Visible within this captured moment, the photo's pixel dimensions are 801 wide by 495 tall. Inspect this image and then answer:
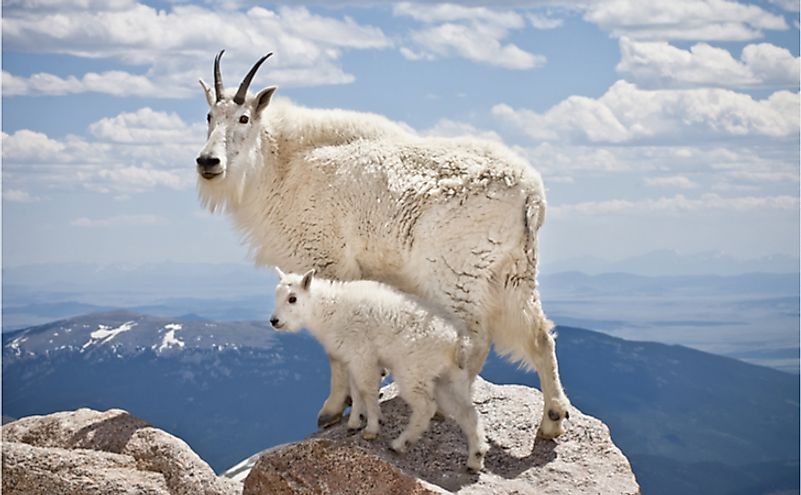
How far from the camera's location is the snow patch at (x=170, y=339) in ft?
225

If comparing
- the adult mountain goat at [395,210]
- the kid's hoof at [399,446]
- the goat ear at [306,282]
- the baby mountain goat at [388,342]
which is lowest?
the kid's hoof at [399,446]

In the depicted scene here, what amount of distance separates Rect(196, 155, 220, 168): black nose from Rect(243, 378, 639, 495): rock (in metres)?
2.46

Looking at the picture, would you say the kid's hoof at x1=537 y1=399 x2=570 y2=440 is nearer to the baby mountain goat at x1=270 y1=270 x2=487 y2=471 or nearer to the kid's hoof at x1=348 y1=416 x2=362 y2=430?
the baby mountain goat at x1=270 y1=270 x2=487 y2=471

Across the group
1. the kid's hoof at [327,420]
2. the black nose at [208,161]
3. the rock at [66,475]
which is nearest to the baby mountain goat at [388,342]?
the kid's hoof at [327,420]

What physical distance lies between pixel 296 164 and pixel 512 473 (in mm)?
3294

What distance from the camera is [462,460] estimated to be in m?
8.68

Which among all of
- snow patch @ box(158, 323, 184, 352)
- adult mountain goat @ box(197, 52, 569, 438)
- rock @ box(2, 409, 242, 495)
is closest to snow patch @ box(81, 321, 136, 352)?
snow patch @ box(158, 323, 184, 352)

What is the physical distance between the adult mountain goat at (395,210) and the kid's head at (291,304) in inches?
35.9

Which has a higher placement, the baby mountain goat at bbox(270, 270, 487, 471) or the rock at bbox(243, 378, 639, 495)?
the baby mountain goat at bbox(270, 270, 487, 471)

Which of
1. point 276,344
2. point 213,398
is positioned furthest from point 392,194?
point 276,344

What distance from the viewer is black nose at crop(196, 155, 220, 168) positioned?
891 cm

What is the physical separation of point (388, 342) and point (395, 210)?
1.39m

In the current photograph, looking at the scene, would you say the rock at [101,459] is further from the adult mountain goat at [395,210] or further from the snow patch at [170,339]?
the snow patch at [170,339]

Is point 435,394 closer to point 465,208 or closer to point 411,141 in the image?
point 465,208
